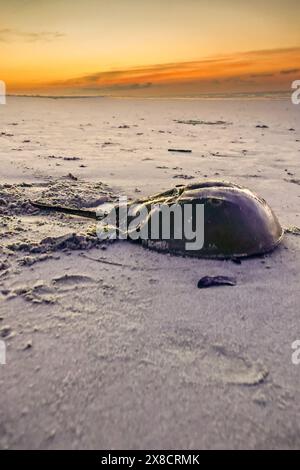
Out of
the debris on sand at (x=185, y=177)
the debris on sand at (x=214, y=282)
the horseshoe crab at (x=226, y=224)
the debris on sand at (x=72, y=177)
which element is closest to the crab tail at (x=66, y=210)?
the horseshoe crab at (x=226, y=224)

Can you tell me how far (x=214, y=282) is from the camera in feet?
6.31

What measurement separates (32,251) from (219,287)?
108 cm

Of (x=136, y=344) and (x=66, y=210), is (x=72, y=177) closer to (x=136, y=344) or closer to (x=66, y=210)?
(x=66, y=210)

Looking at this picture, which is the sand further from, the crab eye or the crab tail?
the crab eye

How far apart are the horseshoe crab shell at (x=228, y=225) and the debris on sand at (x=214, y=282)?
18cm

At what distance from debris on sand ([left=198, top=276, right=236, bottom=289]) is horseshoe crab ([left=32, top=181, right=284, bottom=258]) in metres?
0.18

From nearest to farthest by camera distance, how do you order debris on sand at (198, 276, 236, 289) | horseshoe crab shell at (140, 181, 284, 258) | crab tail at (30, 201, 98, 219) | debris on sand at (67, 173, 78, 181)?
debris on sand at (198, 276, 236, 289) → horseshoe crab shell at (140, 181, 284, 258) → crab tail at (30, 201, 98, 219) → debris on sand at (67, 173, 78, 181)

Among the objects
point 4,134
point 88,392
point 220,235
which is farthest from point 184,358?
point 4,134

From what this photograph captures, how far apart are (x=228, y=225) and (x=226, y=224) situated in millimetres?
12

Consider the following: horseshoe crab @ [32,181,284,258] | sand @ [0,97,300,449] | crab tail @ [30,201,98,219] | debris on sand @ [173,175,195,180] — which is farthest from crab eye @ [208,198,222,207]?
debris on sand @ [173,175,195,180]

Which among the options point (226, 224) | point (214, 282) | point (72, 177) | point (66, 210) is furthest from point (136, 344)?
point (72, 177)

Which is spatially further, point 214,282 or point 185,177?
point 185,177

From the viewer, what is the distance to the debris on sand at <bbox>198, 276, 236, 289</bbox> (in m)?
1.91

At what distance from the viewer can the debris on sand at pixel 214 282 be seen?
191cm
